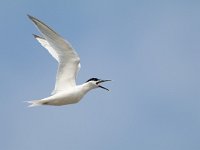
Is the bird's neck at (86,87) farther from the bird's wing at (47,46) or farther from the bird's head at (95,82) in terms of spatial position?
the bird's wing at (47,46)

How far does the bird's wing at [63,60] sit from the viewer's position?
68.4 ft

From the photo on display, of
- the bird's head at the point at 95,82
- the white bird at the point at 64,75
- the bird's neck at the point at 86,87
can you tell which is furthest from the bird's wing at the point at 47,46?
the bird's head at the point at 95,82

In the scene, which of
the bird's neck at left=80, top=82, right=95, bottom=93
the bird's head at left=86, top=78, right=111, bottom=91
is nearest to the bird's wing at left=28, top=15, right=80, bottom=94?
the bird's neck at left=80, top=82, right=95, bottom=93

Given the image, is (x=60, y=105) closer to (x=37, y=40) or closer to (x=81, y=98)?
(x=81, y=98)

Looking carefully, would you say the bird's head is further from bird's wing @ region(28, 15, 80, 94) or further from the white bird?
bird's wing @ region(28, 15, 80, 94)

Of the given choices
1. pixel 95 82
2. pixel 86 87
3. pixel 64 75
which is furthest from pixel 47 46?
pixel 86 87

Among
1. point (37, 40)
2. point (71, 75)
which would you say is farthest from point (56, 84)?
point (37, 40)

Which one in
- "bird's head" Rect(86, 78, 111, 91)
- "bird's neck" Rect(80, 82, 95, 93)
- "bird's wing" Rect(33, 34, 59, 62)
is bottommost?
"bird's neck" Rect(80, 82, 95, 93)

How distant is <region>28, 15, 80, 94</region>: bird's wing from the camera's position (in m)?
20.8

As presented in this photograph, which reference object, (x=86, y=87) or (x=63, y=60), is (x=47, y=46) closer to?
(x=63, y=60)

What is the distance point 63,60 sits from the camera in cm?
2153

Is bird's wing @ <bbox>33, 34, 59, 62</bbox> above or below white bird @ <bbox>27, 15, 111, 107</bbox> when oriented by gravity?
above

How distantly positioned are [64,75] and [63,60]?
0.48 meters

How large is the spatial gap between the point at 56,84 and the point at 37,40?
2.42 meters
